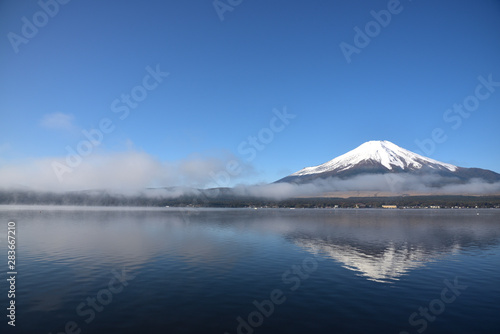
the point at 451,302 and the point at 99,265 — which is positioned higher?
the point at 99,265

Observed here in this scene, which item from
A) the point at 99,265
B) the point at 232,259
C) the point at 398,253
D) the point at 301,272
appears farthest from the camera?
the point at 398,253

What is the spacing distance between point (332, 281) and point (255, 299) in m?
8.18

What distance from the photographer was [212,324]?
15914 millimetres

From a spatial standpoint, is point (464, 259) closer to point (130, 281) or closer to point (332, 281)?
point (332, 281)

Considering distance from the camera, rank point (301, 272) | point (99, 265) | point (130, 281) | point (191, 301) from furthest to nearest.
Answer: point (99, 265) → point (301, 272) → point (130, 281) → point (191, 301)

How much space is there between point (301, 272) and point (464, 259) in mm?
22554

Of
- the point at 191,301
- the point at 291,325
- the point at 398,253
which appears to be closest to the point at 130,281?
the point at 191,301

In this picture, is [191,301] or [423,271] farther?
[423,271]

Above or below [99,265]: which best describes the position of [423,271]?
below

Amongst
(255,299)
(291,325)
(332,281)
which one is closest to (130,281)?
(255,299)

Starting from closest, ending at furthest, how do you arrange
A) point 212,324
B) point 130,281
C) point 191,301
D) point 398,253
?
point 212,324
point 191,301
point 130,281
point 398,253

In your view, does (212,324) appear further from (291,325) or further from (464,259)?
(464,259)

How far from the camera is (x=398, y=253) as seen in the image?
125 ft

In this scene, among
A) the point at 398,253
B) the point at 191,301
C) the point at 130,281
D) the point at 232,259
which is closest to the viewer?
the point at 191,301
